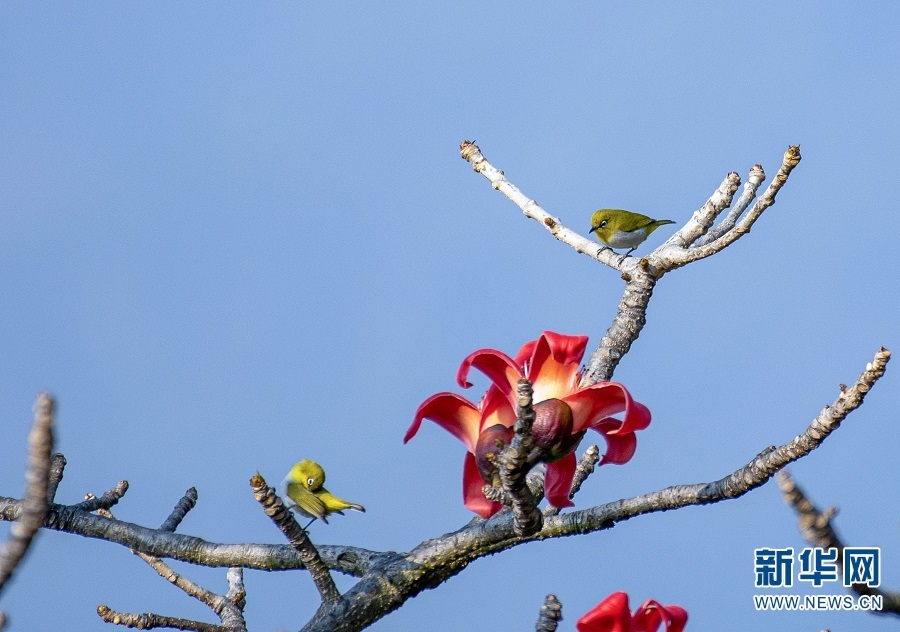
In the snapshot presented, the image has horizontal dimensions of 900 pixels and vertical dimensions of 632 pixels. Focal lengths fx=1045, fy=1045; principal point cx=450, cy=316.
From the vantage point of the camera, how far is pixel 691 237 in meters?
4.73

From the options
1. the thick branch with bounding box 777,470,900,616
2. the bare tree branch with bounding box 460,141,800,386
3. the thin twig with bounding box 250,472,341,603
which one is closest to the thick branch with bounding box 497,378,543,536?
the thin twig with bounding box 250,472,341,603

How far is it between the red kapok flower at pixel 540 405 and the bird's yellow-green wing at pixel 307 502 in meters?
4.94

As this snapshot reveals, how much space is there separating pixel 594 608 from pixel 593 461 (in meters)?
1.54

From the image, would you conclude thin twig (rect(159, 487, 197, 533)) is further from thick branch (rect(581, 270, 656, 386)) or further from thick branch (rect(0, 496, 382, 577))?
thick branch (rect(581, 270, 656, 386))

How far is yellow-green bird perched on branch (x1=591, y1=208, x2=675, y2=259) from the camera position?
32.6 ft

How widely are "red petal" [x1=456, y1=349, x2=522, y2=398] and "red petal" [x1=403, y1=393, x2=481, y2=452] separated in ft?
0.17

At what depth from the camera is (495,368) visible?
7.52 feet

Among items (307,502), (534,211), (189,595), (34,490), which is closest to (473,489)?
(34,490)

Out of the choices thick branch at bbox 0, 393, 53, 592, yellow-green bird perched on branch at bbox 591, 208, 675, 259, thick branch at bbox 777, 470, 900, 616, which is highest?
yellow-green bird perched on branch at bbox 591, 208, 675, 259

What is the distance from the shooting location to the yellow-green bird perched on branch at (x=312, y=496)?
723 centimetres

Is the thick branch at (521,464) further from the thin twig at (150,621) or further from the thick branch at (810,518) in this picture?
the thin twig at (150,621)

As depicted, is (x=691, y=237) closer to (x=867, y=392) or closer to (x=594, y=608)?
(x=867, y=392)

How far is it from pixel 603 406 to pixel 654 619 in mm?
473

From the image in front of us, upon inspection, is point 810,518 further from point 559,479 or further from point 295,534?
point 295,534
